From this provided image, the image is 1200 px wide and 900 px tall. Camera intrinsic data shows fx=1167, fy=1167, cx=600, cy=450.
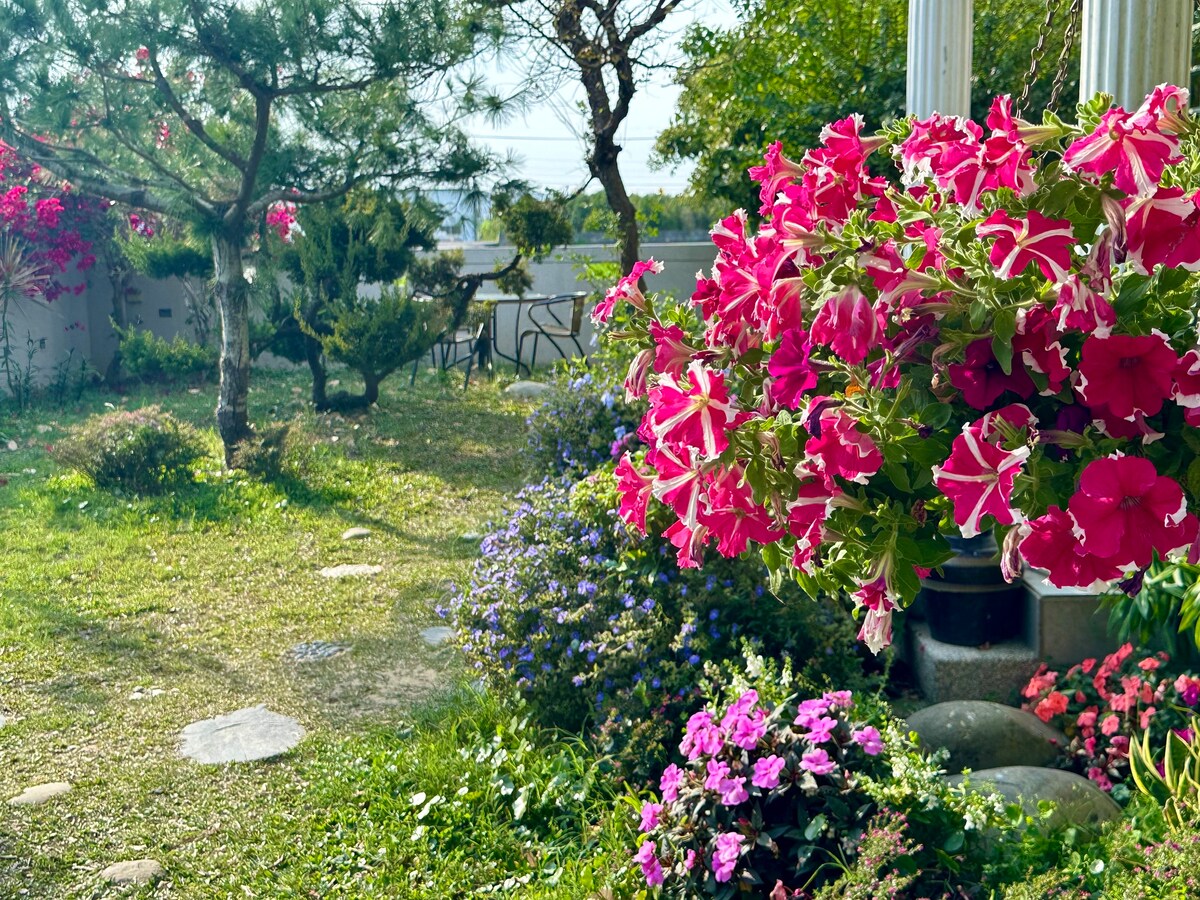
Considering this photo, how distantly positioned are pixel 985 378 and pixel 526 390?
9.14 metres

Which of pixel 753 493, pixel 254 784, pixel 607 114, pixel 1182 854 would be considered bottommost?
pixel 254 784

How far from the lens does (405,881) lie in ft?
8.84

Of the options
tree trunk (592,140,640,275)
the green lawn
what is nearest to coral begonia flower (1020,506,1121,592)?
the green lawn

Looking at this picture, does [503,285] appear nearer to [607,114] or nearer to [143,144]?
[607,114]

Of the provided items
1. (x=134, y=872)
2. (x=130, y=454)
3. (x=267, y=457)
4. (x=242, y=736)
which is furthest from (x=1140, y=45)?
(x=130, y=454)

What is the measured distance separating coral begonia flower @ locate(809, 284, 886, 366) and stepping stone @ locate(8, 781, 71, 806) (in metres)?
2.89

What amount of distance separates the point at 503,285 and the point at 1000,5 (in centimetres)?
510

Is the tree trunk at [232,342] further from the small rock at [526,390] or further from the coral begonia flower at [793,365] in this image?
the coral begonia flower at [793,365]

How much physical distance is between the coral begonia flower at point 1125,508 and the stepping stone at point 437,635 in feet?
11.9

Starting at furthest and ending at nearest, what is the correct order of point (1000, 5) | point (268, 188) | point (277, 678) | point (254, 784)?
point (268, 188)
point (1000, 5)
point (277, 678)
point (254, 784)

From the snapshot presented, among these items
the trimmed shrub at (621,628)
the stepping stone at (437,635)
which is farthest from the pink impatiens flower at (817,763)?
the stepping stone at (437,635)

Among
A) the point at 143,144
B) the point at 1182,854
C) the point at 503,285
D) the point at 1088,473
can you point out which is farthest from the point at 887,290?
the point at 503,285

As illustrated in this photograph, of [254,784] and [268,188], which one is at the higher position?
[268,188]

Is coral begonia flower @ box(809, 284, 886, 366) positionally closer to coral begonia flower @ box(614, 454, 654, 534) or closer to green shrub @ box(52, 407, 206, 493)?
coral begonia flower @ box(614, 454, 654, 534)
